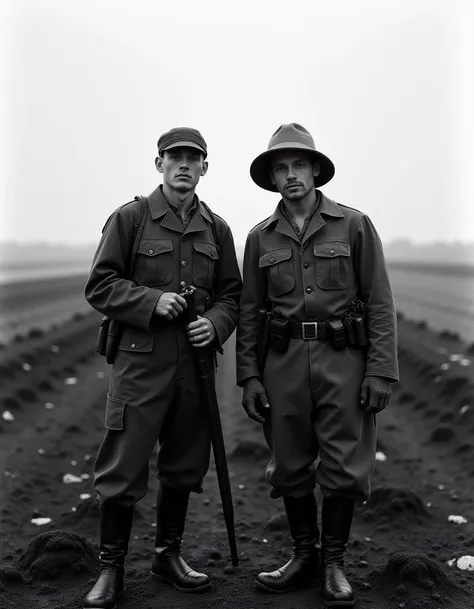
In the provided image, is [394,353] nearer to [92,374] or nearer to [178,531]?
[178,531]

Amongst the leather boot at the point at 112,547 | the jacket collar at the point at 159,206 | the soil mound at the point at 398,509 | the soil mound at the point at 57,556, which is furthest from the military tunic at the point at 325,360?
the soil mound at the point at 398,509

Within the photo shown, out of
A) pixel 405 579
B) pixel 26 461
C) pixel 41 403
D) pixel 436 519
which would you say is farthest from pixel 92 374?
pixel 405 579

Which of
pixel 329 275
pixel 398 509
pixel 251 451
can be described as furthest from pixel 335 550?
pixel 251 451

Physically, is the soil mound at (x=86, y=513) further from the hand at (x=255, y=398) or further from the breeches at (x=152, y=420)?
the hand at (x=255, y=398)

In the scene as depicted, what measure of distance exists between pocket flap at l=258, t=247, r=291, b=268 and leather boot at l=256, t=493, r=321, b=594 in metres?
1.40

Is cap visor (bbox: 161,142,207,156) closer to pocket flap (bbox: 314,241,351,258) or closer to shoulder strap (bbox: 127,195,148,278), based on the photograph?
shoulder strap (bbox: 127,195,148,278)

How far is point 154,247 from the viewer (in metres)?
3.93

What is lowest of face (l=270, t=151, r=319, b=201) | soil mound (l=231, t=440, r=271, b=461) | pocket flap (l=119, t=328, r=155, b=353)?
soil mound (l=231, t=440, r=271, b=461)

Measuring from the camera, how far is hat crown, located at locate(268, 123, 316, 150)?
13.1 feet

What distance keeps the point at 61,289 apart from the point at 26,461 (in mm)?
29601

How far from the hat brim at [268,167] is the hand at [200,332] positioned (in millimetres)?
984

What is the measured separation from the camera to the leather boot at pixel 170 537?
13.5 ft

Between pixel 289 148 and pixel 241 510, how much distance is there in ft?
9.85

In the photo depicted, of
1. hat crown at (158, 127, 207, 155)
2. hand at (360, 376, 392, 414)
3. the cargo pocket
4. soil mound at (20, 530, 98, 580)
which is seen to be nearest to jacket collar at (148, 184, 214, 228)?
hat crown at (158, 127, 207, 155)
